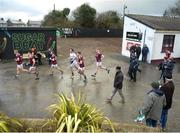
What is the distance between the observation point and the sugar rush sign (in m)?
22.7

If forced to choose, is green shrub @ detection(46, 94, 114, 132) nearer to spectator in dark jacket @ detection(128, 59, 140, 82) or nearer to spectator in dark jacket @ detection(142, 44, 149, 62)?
spectator in dark jacket @ detection(128, 59, 140, 82)

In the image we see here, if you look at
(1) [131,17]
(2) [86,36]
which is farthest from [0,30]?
(2) [86,36]

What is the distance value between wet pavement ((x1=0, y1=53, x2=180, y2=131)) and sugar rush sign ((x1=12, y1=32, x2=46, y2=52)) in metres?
2.85

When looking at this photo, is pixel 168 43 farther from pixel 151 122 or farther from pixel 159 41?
pixel 151 122

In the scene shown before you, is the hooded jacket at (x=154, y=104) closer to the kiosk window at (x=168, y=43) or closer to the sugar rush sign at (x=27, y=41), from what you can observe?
the kiosk window at (x=168, y=43)

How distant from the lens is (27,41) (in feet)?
75.7

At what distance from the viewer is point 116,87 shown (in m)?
11.8

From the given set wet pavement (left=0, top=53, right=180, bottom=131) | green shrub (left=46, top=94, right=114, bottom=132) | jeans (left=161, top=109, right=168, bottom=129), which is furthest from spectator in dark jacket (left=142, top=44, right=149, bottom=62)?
green shrub (left=46, top=94, right=114, bottom=132)

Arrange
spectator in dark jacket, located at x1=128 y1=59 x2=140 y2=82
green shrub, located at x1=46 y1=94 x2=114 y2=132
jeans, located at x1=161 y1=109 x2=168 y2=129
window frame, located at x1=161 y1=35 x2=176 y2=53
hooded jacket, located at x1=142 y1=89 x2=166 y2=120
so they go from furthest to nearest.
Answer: window frame, located at x1=161 y1=35 x2=176 y2=53 < spectator in dark jacket, located at x1=128 y1=59 x2=140 y2=82 < jeans, located at x1=161 y1=109 x2=168 y2=129 < hooded jacket, located at x1=142 y1=89 x2=166 y2=120 < green shrub, located at x1=46 y1=94 x2=114 y2=132

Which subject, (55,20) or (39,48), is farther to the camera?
(55,20)

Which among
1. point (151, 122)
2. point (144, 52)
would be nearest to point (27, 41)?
point (144, 52)

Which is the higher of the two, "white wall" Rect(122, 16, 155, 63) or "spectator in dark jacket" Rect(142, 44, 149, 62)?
"white wall" Rect(122, 16, 155, 63)

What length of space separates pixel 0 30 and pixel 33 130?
59.8ft

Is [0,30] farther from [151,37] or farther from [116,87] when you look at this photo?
[116,87]
